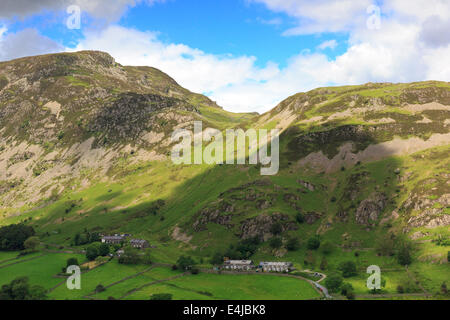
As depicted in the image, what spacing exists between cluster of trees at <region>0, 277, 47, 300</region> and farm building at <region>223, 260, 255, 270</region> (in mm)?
69418

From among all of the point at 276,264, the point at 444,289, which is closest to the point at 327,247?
the point at 276,264

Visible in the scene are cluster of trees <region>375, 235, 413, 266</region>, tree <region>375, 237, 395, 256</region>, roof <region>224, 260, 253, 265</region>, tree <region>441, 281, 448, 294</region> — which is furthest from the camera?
roof <region>224, 260, 253, 265</region>

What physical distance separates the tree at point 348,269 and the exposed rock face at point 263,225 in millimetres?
45173

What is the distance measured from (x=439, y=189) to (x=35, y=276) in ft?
590

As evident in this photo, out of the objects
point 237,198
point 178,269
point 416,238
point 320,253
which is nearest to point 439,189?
point 416,238

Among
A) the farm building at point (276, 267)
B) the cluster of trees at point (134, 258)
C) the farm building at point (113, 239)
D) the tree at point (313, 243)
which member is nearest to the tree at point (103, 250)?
the cluster of trees at point (134, 258)

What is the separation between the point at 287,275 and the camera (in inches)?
5231

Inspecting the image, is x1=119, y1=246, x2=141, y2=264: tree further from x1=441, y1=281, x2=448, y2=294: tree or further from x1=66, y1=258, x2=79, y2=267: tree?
x1=441, y1=281, x2=448, y2=294: tree

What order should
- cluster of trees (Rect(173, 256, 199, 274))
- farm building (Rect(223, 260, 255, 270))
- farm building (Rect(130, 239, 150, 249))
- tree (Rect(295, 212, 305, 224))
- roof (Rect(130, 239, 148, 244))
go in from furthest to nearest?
1. roof (Rect(130, 239, 148, 244))
2. farm building (Rect(130, 239, 150, 249))
3. tree (Rect(295, 212, 305, 224))
4. cluster of trees (Rect(173, 256, 199, 274))
5. farm building (Rect(223, 260, 255, 270))

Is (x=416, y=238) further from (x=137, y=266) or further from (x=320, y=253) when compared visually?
(x=137, y=266)

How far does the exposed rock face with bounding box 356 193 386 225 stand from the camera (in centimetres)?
16112

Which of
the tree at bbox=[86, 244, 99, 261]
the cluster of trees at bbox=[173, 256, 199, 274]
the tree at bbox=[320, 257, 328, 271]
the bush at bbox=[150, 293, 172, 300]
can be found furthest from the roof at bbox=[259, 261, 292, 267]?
the tree at bbox=[86, 244, 99, 261]

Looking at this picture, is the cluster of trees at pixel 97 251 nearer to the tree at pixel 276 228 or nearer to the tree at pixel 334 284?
the tree at pixel 276 228

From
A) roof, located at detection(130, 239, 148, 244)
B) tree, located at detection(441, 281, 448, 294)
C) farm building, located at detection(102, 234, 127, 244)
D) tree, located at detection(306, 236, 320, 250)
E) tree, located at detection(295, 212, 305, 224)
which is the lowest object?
farm building, located at detection(102, 234, 127, 244)
